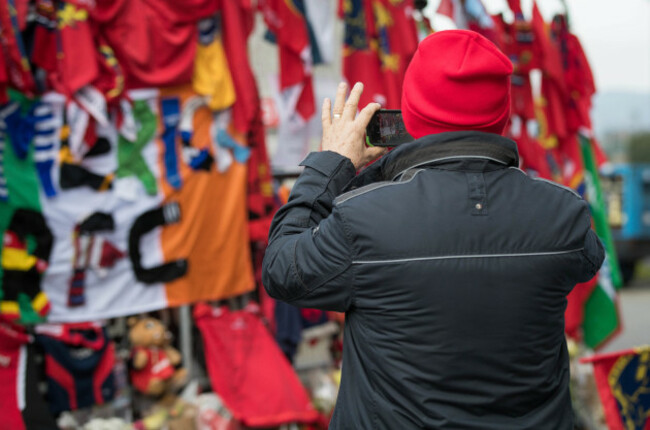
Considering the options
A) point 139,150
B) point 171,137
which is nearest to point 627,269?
point 171,137

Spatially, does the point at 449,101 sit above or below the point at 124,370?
above

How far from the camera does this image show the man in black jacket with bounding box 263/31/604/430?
112 centimetres

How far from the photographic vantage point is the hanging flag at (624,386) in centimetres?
269

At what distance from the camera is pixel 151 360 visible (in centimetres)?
327

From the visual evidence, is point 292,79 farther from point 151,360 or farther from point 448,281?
point 448,281

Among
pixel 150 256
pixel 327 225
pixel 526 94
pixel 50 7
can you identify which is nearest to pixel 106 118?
pixel 50 7

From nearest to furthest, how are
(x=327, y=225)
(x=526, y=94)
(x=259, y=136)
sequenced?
(x=327, y=225) < (x=259, y=136) < (x=526, y=94)

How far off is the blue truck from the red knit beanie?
10711 mm

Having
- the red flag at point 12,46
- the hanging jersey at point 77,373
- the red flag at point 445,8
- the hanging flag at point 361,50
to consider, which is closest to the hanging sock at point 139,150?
the red flag at point 12,46

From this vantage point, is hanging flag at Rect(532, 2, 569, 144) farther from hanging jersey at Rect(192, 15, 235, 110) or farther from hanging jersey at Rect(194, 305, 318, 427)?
hanging jersey at Rect(194, 305, 318, 427)

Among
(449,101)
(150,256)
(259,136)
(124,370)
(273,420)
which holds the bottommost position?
(273,420)

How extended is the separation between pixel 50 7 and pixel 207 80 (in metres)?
0.89

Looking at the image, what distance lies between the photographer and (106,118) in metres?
3.11

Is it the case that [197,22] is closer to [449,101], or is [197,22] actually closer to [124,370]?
[124,370]
